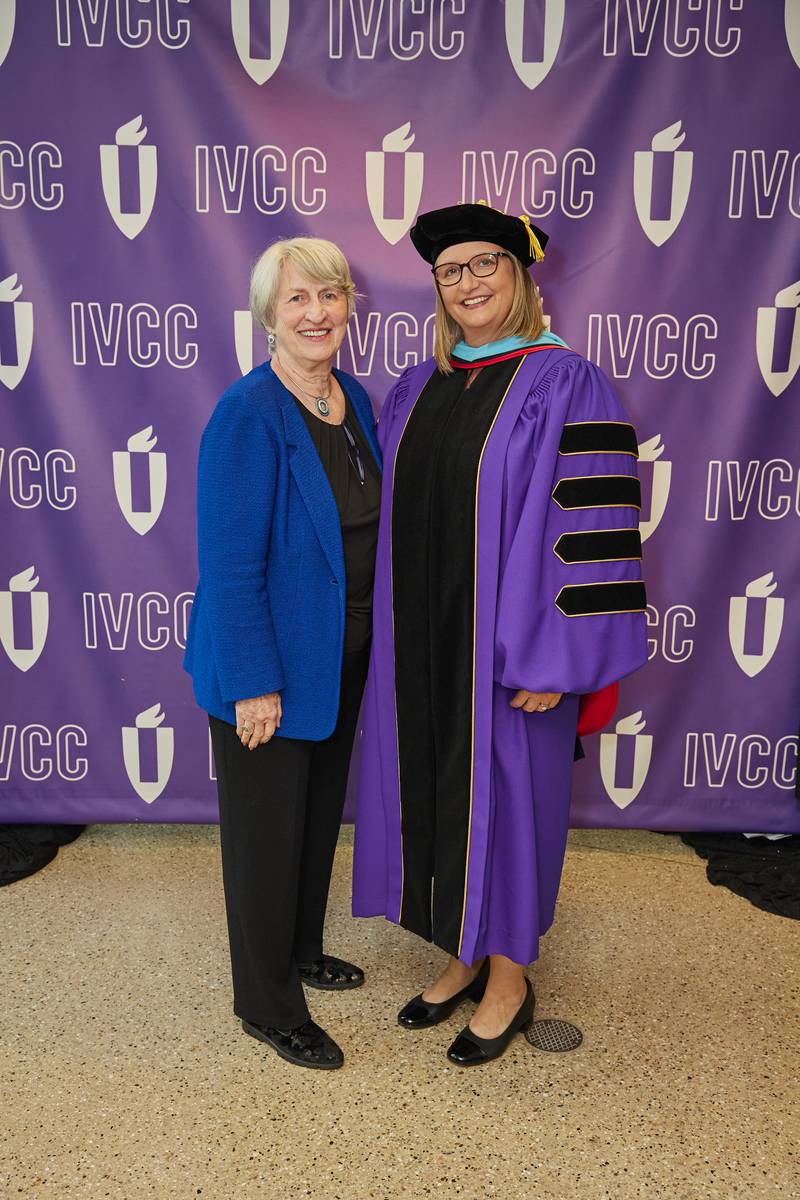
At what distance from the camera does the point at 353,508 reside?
1.93 m

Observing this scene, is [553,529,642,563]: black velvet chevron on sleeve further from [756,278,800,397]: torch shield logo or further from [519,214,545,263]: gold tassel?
[756,278,800,397]: torch shield logo

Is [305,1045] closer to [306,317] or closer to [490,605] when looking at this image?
[490,605]

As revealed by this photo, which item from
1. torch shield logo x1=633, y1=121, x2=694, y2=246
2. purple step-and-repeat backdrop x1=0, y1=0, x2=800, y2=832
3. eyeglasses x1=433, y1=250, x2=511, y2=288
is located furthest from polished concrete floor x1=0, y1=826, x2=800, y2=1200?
torch shield logo x1=633, y1=121, x2=694, y2=246

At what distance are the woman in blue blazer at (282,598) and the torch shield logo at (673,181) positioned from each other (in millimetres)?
1080

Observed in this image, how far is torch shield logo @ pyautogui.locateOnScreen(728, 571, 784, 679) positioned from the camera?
2.79 meters

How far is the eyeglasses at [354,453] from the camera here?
196cm

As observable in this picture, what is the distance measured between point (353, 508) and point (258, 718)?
47 cm

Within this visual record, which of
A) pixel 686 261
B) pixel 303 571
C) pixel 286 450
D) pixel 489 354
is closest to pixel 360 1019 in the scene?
pixel 303 571

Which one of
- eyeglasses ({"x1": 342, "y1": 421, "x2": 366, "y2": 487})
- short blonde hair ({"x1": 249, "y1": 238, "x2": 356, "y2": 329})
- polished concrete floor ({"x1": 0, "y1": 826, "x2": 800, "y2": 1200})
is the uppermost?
short blonde hair ({"x1": 249, "y1": 238, "x2": 356, "y2": 329})

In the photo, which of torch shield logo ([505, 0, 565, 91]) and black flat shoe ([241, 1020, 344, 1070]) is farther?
torch shield logo ([505, 0, 565, 91])

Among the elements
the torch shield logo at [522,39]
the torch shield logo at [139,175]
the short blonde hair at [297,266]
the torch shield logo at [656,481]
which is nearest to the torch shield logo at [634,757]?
the torch shield logo at [656,481]

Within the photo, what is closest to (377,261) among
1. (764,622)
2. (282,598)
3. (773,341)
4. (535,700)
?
(773,341)

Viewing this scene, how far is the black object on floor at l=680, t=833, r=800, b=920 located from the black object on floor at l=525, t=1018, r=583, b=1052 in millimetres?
838

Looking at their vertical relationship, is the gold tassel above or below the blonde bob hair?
above
